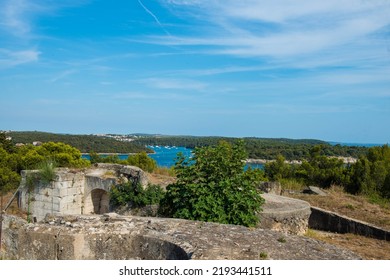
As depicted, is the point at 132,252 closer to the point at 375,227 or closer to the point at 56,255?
the point at 56,255

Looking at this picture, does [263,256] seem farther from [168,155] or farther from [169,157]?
[168,155]

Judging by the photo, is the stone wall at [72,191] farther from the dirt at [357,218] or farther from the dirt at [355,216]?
the dirt at [357,218]

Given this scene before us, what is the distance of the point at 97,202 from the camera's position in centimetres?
1249

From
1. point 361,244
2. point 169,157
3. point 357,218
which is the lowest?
point 361,244

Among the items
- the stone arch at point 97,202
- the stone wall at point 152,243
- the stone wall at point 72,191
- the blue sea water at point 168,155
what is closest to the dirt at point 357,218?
the stone wall at point 152,243

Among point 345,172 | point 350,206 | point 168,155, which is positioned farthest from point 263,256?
point 168,155

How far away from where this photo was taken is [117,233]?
4.83 meters

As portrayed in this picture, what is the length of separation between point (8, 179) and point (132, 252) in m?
18.5

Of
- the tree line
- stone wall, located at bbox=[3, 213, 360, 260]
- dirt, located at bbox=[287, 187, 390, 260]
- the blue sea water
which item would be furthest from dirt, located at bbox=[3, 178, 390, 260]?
the blue sea water

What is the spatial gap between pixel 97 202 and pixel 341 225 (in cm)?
762

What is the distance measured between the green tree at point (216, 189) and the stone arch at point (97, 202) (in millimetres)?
5636

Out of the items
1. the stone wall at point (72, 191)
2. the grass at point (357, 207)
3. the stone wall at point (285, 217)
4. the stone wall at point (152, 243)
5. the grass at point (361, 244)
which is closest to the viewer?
the stone wall at point (152, 243)

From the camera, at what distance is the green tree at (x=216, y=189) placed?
246 inches

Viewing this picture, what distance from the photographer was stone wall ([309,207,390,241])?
8.67 metres
